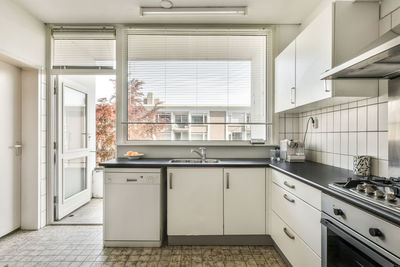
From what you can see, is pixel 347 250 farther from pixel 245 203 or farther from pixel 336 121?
pixel 336 121

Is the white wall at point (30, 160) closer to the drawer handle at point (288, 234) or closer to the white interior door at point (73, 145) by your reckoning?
the white interior door at point (73, 145)

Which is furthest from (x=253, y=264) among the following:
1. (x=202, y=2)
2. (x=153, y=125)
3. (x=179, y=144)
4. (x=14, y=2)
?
(x=14, y=2)

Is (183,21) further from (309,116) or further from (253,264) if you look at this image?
(253,264)

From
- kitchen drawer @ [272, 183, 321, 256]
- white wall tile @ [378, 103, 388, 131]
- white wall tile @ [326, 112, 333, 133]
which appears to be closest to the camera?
kitchen drawer @ [272, 183, 321, 256]

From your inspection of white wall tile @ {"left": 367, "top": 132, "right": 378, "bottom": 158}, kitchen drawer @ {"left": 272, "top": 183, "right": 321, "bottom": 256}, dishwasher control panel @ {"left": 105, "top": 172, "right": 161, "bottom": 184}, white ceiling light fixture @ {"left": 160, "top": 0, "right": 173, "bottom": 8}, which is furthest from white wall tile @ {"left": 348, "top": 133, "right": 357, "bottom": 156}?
white ceiling light fixture @ {"left": 160, "top": 0, "right": 173, "bottom": 8}

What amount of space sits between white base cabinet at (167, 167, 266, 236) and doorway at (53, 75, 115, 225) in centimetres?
136

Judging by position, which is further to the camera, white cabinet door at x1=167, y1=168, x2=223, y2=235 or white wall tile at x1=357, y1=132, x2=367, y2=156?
white cabinet door at x1=167, y1=168, x2=223, y2=235

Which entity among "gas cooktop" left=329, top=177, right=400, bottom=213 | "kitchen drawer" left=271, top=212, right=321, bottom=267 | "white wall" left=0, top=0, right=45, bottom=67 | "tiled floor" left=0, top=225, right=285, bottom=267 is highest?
"white wall" left=0, top=0, right=45, bottom=67

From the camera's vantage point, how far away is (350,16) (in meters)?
1.60

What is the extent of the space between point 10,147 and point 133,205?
1646 mm

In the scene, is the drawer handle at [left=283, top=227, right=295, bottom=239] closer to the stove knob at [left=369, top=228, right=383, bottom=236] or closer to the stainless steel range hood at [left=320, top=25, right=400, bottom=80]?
the stove knob at [left=369, top=228, right=383, bottom=236]

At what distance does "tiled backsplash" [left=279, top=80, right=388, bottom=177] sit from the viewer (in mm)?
1600

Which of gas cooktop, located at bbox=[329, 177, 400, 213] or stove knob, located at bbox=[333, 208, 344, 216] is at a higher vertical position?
gas cooktop, located at bbox=[329, 177, 400, 213]

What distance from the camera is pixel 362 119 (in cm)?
177
